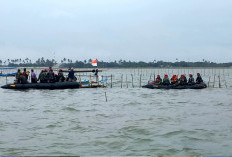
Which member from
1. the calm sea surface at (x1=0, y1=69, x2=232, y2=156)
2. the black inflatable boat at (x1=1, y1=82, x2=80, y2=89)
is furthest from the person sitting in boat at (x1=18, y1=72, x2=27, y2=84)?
the calm sea surface at (x1=0, y1=69, x2=232, y2=156)

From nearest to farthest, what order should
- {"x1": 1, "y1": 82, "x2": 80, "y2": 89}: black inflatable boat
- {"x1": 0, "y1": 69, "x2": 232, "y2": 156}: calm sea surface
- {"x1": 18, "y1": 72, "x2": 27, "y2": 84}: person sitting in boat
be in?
{"x1": 0, "y1": 69, "x2": 232, "y2": 156}: calm sea surface, {"x1": 1, "y1": 82, "x2": 80, "y2": 89}: black inflatable boat, {"x1": 18, "y1": 72, "x2": 27, "y2": 84}: person sitting in boat

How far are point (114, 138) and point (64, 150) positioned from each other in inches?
84.3

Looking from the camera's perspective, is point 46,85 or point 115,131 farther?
point 46,85

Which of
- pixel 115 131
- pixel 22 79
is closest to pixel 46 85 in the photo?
pixel 22 79

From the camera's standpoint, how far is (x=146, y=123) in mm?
14758

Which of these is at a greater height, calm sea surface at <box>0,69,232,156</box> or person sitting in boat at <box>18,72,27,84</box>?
person sitting in boat at <box>18,72,27,84</box>

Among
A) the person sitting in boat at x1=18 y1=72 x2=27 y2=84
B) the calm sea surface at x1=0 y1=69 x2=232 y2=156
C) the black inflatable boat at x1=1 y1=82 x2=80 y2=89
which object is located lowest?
the calm sea surface at x1=0 y1=69 x2=232 y2=156

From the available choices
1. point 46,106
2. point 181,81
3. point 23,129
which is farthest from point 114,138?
point 181,81

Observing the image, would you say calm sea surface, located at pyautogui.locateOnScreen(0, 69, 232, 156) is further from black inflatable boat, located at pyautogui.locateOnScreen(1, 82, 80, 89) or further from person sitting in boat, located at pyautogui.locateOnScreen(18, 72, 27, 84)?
person sitting in boat, located at pyautogui.locateOnScreen(18, 72, 27, 84)

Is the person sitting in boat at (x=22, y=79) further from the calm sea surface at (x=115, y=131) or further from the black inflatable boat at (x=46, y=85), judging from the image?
the calm sea surface at (x=115, y=131)

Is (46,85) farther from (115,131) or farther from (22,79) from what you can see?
(115,131)

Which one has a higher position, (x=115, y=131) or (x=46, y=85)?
(x=46, y=85)

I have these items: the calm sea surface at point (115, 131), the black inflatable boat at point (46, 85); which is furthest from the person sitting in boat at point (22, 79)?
the calm sea surface at point (115, 131)

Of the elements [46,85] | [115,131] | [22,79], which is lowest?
[115,131]
